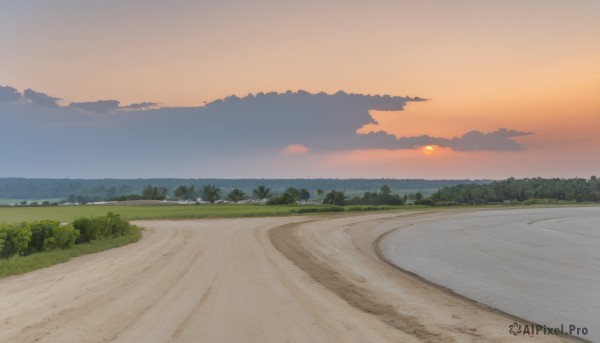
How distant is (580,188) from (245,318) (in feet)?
471

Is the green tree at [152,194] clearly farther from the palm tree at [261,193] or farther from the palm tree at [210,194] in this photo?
the palm tree at [261,193]

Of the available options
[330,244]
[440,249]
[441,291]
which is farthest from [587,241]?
[441,291]

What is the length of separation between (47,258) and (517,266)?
→ 20.5 m

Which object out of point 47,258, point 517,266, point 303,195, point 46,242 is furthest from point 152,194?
point 517,266

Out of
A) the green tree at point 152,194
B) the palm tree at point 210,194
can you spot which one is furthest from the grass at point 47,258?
the green tree at point 152,194

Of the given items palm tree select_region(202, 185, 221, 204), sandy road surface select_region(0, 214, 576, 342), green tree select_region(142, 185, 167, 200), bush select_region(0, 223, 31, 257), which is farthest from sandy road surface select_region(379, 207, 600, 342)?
green tree select_region(142, 185, 167, 200)

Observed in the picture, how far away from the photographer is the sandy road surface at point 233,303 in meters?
10.7

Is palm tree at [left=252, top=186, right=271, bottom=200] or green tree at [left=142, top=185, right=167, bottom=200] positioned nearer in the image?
palm tree at [left=252, top=186, right=271, bottom=200]

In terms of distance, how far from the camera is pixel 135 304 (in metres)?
13.7

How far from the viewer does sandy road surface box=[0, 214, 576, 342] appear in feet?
35.1

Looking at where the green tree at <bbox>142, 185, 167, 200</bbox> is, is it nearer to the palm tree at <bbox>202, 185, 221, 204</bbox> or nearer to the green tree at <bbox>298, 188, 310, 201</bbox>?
the palm tree at <bbox>202, 185, 221, 204</bbox>

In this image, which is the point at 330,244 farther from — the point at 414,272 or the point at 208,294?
the point at 208,294

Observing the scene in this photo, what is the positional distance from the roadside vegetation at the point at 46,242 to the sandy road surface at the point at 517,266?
51.2 feet

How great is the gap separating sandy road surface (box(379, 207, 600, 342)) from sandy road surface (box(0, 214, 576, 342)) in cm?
151
